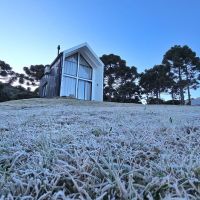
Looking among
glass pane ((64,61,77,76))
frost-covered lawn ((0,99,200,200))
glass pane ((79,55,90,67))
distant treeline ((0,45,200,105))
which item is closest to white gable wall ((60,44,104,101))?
glass pane ((79,55,90,67))

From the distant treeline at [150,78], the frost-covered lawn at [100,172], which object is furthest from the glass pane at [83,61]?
the frost-covered lawn at [100,172]

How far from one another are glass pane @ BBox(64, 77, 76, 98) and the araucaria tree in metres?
11.3

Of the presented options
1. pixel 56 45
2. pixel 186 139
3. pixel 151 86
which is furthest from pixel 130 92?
pixel 186 139

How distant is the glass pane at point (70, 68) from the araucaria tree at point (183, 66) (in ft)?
36.7

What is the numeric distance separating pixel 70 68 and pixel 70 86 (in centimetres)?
110

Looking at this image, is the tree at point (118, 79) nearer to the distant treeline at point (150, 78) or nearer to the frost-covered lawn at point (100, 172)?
the distant treeline at point (150, 78)

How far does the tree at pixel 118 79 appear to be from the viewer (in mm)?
26469

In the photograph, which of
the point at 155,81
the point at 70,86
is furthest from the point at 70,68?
the point at 155,81

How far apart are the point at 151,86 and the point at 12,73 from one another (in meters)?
13.2

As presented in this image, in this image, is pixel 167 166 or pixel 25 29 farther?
pixel 25 29

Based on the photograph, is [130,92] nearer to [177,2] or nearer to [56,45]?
[56,45]

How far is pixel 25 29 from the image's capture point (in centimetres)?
1414

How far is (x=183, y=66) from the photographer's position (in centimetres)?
2600

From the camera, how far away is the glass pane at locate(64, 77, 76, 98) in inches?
677
